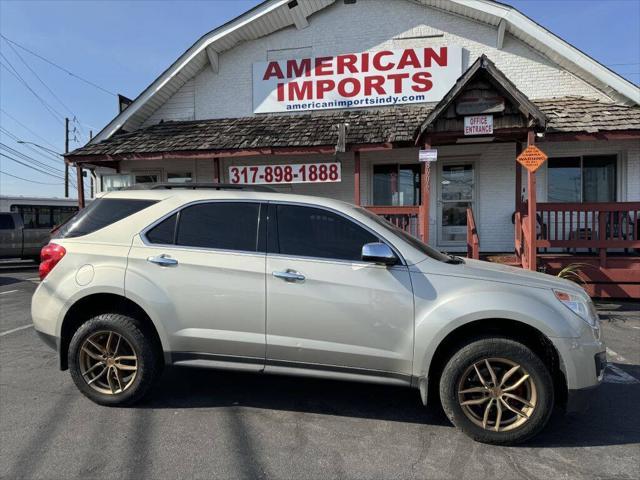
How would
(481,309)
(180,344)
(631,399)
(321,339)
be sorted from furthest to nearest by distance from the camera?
(631,399) < (180,344) < (321,339) < (481,309)

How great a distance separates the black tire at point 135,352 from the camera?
148 inches

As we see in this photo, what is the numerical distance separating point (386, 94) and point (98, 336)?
9.40 metres

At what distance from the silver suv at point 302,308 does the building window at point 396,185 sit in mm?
7942

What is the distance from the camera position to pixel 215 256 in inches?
145

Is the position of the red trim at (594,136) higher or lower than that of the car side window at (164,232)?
higher

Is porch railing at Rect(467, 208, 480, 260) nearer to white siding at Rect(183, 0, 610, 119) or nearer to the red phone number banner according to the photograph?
the red phone number banner

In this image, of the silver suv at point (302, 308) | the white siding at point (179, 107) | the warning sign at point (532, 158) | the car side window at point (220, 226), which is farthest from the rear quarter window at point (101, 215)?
the white siding at point (179, 107)

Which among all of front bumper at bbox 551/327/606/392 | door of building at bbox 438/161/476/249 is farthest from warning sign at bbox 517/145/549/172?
front bumper at bbox 551/327/606/392

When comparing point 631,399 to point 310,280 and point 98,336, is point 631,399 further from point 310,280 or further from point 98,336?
point 98,336

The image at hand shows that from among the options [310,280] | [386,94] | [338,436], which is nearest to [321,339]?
[310,280]

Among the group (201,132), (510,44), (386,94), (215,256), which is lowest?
(215,256)

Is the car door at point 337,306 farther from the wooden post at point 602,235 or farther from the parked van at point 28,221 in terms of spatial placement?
the parked van at point 28,221

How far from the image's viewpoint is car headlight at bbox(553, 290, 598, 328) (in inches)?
131

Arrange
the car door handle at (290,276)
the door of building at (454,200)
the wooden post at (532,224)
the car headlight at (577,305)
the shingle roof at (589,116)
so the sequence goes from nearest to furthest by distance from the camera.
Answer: the car headlight at (577,305) < the car door handle at (290,276) < the wooden post at (532,224) < the shingle roof at (589,116) < the door of building at (454,200)
